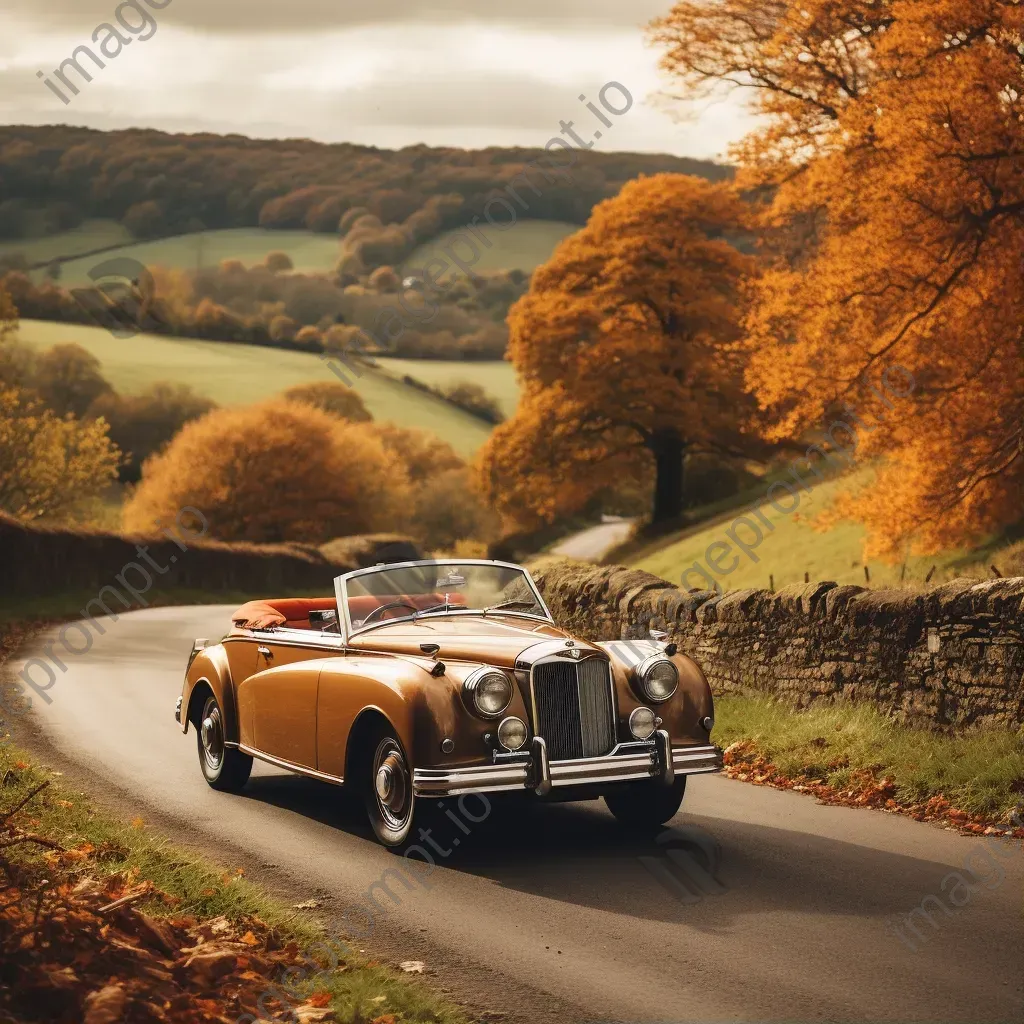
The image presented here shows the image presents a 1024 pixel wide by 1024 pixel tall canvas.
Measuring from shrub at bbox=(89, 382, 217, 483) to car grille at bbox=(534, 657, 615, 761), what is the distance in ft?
232

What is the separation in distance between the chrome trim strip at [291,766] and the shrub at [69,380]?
71843mm

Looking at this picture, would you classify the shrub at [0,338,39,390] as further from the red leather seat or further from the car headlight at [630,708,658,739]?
the car headlight at [630,708,658,739]

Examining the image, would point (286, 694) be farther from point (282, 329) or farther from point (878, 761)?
point (282, 329)

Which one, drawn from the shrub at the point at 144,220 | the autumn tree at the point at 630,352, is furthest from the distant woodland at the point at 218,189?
the autumn tree at the point at 630,352

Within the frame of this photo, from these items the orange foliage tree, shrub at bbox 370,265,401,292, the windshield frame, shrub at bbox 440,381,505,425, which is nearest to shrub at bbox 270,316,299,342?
shrub at bbox 370,265,401,292

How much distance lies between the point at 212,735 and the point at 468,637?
3.06 m

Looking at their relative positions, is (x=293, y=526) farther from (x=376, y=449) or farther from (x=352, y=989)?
(x=352, y=989)

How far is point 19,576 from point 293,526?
22841 millimetres

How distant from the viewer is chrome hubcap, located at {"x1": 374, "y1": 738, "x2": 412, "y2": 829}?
8.12 metres

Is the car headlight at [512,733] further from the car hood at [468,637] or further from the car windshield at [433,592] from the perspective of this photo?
the car windshield at [433,592]

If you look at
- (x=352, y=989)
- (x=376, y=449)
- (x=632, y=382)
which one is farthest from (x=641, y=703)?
(x=376, y=449)

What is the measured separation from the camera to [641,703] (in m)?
8.44

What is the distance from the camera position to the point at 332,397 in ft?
A: 274

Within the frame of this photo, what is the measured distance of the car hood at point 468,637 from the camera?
27.1 ft
